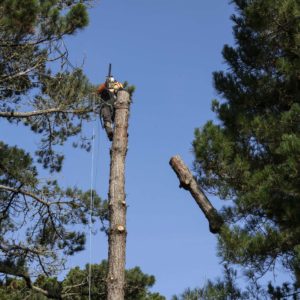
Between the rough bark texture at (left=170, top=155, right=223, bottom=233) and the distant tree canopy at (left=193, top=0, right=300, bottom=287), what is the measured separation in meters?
0.16

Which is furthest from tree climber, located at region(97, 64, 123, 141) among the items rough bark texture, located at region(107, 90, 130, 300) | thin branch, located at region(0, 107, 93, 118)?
thin branch, located at region(0, 107, 93, 118)

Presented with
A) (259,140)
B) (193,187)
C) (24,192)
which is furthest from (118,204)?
(24,192)

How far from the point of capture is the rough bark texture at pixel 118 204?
7.36 meters

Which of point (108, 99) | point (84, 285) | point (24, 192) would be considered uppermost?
point (108, 99)

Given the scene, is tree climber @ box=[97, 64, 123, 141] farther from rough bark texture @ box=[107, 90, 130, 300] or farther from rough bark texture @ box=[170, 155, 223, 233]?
rough bark texture @ box=[170, 155, 223, 233]

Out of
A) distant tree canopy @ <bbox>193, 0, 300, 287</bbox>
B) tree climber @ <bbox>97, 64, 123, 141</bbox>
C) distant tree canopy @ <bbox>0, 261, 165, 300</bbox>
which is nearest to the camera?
distant tree canopy @ <bbox>193, 0, 300, 287</bbox>

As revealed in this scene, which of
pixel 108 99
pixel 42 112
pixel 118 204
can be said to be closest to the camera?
pixel 118 204

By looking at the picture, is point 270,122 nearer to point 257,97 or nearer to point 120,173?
point 257,97

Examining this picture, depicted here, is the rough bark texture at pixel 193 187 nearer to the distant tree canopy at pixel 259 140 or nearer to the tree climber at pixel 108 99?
the distant tree canopy at pixel 259 140

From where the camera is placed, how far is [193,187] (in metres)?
7.33

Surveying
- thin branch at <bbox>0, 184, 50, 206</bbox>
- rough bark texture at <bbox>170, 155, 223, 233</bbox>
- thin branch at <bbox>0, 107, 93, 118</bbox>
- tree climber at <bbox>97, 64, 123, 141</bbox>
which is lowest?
rough bark texture at <bbox>170, 155, 223, 233</bbox>

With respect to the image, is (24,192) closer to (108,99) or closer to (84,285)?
(84,285)

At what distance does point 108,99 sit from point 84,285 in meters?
3.21

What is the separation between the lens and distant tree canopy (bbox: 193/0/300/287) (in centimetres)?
673
